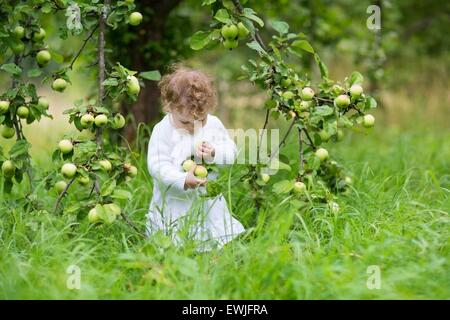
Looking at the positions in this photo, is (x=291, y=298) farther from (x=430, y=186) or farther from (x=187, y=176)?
(x=430, y=186)

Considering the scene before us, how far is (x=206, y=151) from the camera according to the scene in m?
2.53

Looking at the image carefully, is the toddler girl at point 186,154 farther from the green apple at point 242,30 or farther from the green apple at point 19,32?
the green apple at point 19,32

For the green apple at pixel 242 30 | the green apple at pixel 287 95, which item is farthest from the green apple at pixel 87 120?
the green apple at pixel 287 95

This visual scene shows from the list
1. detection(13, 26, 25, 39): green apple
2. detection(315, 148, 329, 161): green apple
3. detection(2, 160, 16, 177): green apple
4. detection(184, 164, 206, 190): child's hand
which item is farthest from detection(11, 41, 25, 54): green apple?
detection(315, 148, 329, 161): green apple

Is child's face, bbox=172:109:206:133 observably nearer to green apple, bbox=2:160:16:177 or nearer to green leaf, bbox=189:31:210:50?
green leaf, bbox=189:31:210:50

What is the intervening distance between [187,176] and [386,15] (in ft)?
13.2

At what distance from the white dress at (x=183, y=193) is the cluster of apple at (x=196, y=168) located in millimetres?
29

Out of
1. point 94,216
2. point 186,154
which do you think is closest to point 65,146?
point 94,216

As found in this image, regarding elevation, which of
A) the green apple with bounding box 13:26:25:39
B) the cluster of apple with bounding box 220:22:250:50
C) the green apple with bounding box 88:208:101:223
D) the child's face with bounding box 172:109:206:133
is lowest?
the green apple with bounding box 88:208:101:223

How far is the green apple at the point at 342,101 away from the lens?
2586 mm

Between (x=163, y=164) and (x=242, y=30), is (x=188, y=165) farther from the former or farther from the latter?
(x=242, y=30)

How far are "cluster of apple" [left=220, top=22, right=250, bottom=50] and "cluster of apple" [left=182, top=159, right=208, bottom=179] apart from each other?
1.70ft

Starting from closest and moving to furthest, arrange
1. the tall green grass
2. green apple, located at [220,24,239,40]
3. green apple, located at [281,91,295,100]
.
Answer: the tall green grass → green apple, located at [220,24,239,40] → green apple, located at [281,91,295,100]

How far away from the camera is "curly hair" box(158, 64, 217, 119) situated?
2611 millimetres
